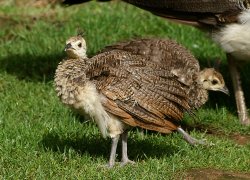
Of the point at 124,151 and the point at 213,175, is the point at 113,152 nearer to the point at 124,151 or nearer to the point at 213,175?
the point at 124,151

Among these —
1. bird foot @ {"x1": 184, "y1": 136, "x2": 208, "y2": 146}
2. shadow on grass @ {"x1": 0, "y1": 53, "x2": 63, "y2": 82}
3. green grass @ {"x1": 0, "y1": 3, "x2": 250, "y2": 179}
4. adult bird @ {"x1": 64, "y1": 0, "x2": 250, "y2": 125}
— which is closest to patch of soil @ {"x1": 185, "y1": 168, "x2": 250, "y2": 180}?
green grass @ {"x1": 0, "y1": 3, "x2": 250, "y2": 179}

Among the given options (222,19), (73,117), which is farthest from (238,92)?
(73,117)

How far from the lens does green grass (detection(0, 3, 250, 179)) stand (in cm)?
488

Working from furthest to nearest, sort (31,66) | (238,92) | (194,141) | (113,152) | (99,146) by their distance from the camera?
(31,66) < (238,92) < (194,141) < (99,146) < (113,152)

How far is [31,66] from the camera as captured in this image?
7.09m

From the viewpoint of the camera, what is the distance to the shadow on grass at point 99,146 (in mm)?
5156

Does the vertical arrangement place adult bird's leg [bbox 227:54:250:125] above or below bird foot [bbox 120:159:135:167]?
above

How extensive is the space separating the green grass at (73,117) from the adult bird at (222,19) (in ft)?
0.91

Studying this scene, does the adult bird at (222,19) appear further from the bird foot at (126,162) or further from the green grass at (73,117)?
the bird foot at (126,162)

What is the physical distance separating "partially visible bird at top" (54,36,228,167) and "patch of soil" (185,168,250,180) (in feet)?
1.05

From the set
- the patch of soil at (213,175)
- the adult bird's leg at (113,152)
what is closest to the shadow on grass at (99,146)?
the adult bird's leg at (113,152)

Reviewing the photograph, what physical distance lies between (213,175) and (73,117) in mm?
1471

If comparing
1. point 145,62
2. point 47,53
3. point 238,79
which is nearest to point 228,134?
point 238,79

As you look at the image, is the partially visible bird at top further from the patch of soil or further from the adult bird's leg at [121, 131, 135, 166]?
the patch of soil
